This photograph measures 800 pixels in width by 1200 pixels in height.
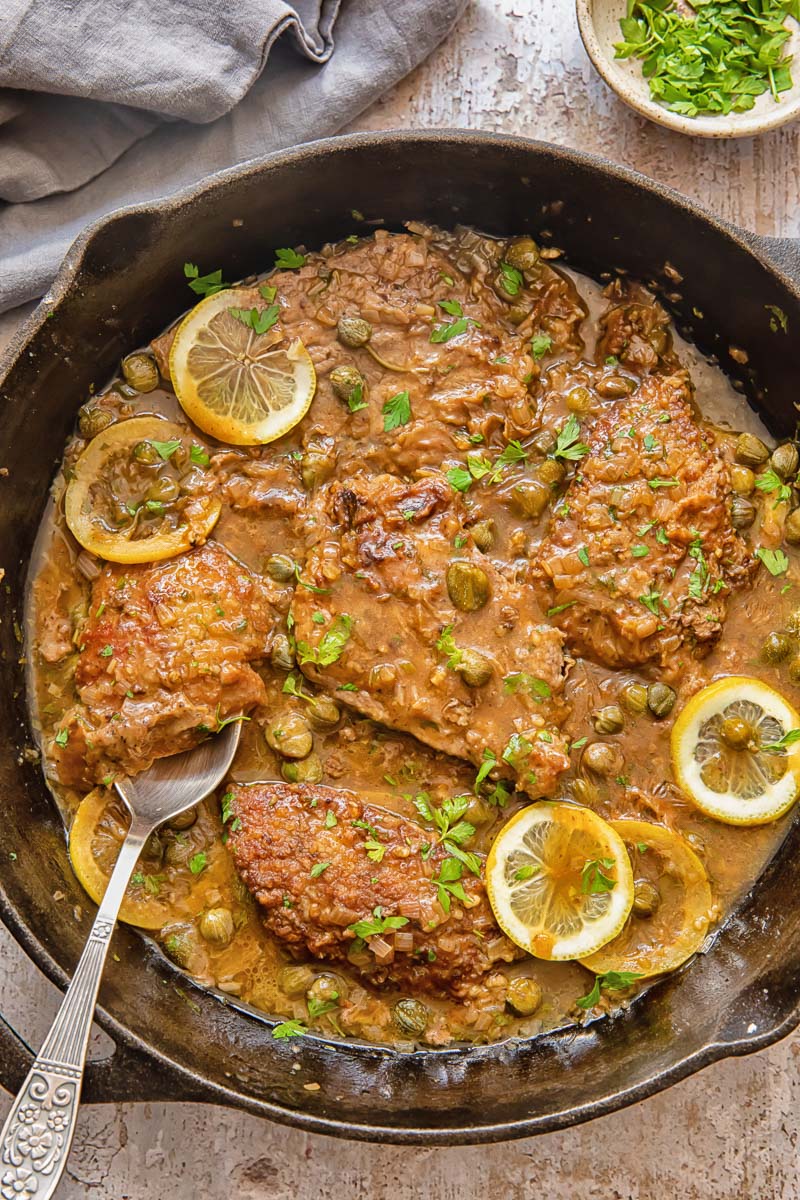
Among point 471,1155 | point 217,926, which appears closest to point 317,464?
point 217,926

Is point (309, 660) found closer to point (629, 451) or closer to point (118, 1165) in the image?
point (629, 451)

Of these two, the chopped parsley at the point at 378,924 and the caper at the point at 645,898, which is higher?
the chopped parsley at the point at 378,924

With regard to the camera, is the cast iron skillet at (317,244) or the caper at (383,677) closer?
the cast iron skillet at (317,244)

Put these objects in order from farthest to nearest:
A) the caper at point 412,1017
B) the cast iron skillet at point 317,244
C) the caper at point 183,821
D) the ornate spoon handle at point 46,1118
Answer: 1. the caper at point 183,821
2. the caper at point 412,1017
3. the cast iron skillet at point 317,244
4. the ornate spoon handle at point 46,1118

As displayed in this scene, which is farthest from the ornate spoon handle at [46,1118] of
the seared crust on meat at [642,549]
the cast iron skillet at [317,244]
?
the seared crust on meat at [642,549]

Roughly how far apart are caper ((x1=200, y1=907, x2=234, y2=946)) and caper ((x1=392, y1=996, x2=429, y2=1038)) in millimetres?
786

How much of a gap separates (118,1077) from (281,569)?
2.07 metres

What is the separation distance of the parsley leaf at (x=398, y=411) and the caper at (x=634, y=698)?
149 cm

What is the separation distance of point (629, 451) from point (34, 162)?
2929 mm

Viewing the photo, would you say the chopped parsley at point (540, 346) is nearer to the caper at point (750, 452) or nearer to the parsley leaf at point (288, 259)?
the caper at point (750, 452)

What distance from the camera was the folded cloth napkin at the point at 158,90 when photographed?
4.55m

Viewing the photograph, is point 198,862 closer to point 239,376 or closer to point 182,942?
point 182,942

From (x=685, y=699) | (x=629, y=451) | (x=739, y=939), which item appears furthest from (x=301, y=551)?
(x=739, y=939)

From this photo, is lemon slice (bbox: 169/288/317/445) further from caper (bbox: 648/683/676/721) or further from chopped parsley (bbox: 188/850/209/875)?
caper (bbox: 648/683/676/721)
